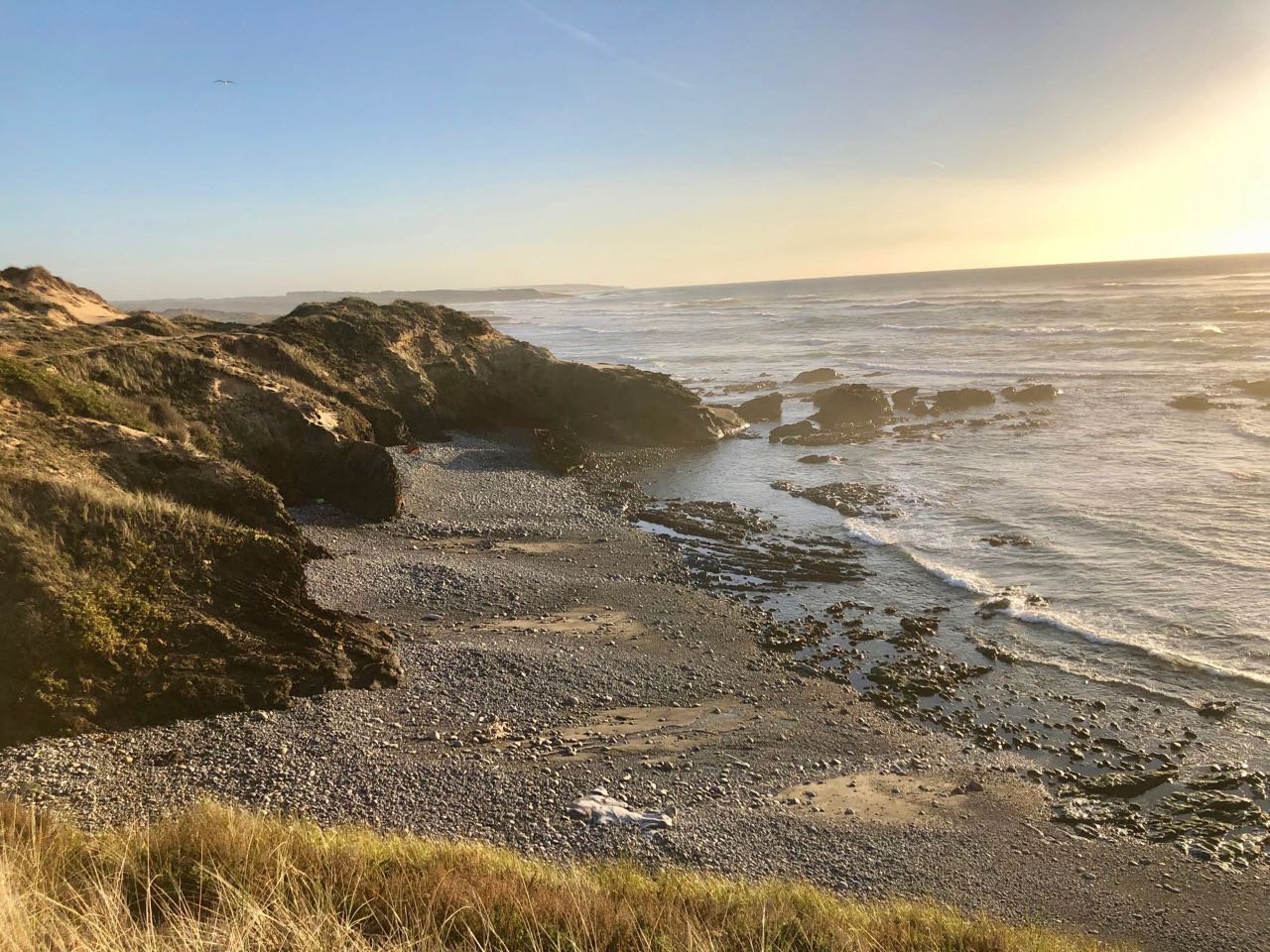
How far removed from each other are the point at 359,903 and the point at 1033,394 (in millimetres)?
37030

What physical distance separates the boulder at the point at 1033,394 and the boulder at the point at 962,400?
0.89 m

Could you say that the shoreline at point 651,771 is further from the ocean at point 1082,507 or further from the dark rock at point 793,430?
the dark rock at point 793,430

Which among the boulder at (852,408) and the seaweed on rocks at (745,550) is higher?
the boulder at (852,408)

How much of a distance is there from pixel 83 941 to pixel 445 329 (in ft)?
91.1

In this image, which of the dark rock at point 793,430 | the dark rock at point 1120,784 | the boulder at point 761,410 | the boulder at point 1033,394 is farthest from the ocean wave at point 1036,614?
the boulder at point 1033,394

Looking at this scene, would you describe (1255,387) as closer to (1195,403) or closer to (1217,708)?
(1195,403)

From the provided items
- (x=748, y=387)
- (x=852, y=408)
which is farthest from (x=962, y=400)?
(x=748, y=387)

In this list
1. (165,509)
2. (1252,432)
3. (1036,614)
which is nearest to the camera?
(165,509)

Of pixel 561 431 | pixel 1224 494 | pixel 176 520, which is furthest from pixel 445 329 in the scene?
pixel 1224 494

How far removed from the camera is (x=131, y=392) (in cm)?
1639

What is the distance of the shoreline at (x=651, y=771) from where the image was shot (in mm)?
7566

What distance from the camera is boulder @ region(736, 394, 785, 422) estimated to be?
33.9 metres

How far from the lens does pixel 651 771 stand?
919cm

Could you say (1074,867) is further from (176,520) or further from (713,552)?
(176,520)
